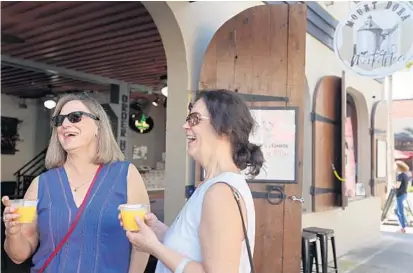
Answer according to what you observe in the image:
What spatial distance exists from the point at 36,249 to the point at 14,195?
9.43 m

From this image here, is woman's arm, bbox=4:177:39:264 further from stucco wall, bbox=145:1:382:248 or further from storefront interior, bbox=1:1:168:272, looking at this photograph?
storefront interior, bbox=1:1:168:272

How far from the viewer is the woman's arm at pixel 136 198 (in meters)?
1.82

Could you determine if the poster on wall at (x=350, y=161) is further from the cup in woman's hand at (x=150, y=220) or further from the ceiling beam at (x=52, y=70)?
the cup in woman's hand at (x=150, y=220)

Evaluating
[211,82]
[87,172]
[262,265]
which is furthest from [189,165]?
[87,172]

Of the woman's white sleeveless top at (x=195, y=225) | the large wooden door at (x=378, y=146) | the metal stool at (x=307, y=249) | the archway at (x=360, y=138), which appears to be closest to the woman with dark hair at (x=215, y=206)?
the woman's white sleeveless top at (x=195, y=225)

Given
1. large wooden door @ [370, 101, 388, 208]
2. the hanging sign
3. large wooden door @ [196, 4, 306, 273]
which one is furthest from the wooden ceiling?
large wooden door @ [370, 101, 388, 208]

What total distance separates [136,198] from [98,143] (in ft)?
1.01

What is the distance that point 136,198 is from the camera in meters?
1.85

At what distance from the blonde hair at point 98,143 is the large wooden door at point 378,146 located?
259 inches

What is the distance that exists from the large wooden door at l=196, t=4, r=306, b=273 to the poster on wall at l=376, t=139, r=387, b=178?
4.75 m

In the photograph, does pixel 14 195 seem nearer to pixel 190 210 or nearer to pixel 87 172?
pixel 87 172

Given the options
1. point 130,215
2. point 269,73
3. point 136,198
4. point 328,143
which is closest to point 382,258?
point 328,143

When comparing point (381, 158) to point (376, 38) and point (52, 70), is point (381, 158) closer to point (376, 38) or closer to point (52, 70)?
point (376, 38)

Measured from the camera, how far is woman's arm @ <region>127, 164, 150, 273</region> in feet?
5.97
